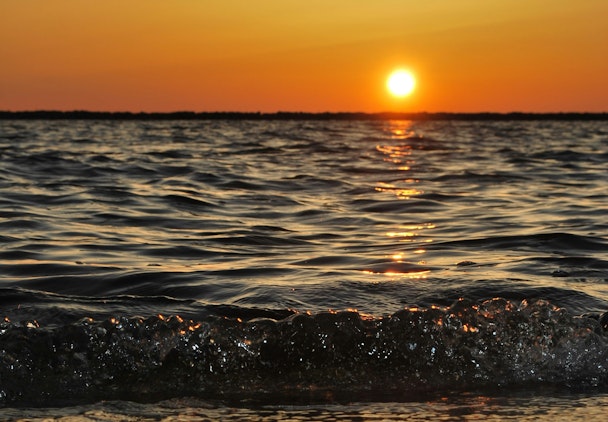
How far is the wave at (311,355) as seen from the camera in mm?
5805

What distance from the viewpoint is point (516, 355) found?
6.16 m

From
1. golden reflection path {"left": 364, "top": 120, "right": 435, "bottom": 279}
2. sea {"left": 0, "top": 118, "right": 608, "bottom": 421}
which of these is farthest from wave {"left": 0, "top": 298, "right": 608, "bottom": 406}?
golden reflection path {"left": 364, "top": 120, "right": 435, "bottom": 279}

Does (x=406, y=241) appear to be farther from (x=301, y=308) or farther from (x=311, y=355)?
(x=311, y=355)

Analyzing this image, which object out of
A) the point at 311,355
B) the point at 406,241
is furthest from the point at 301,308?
the point at 406,241

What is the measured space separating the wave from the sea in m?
0.01

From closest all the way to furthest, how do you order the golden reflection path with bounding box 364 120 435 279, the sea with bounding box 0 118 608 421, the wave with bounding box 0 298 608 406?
the sea with bounding box 0 118 608 421 < the wave with bounding box 0 298 608 406 < the golden reflection path with bounding box 364 120 435 279

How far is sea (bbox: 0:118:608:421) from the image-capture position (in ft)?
18.4

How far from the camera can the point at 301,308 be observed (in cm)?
787

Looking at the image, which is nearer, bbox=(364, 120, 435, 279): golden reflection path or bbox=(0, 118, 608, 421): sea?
bbox=(0, 118, 608, 421): sea

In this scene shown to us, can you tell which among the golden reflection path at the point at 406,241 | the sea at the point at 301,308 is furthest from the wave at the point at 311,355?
the golden reflection path at the point at 406,241

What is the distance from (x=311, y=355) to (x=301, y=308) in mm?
1670

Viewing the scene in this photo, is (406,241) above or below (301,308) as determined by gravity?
below

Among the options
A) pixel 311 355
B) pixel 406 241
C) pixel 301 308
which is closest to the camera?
pixel 311 355

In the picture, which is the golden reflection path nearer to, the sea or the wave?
the sea
